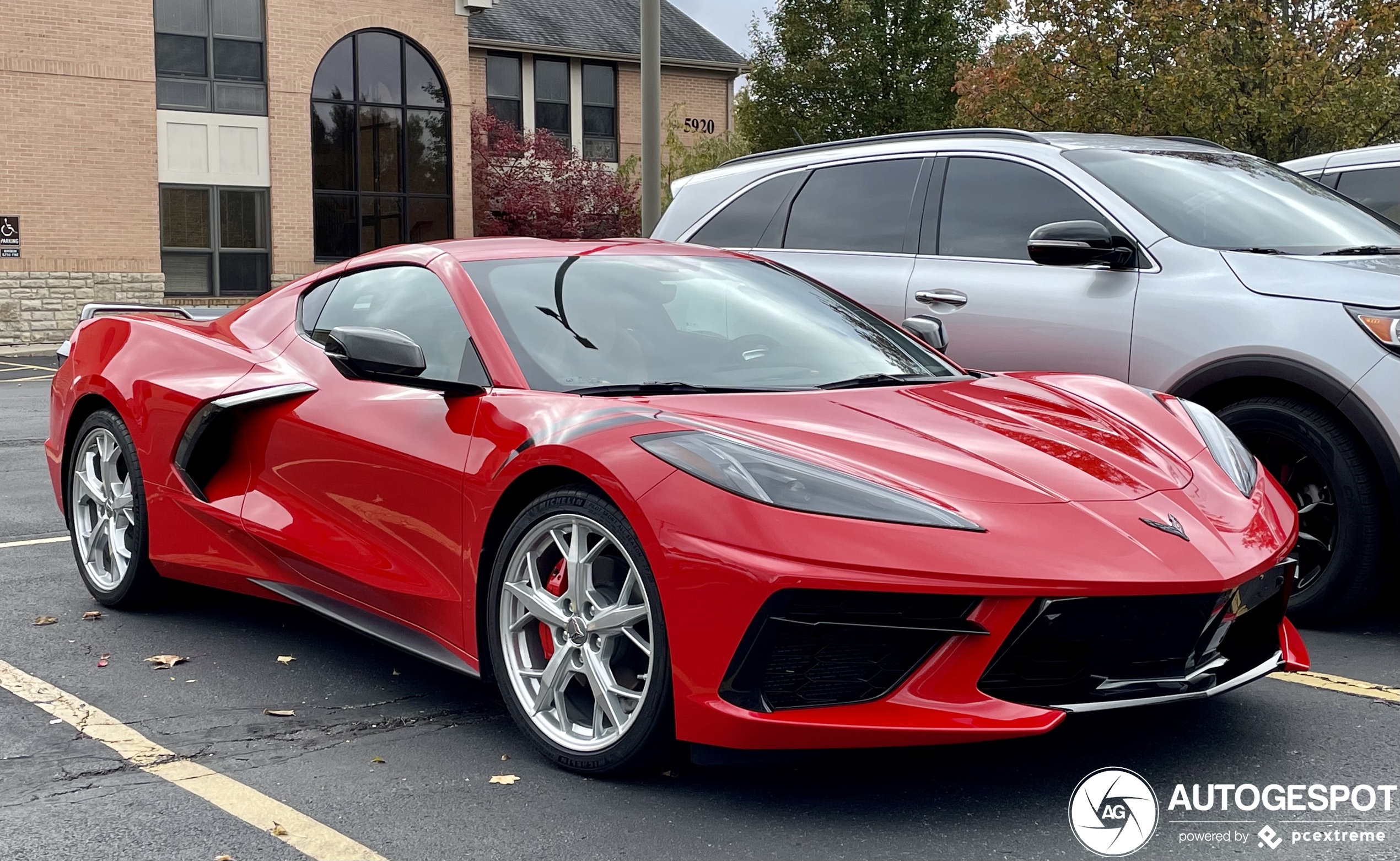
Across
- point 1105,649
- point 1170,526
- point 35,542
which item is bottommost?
point 35,542

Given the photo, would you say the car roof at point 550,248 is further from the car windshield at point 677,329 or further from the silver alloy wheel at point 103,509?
the silver alloy wheel at point 103,509

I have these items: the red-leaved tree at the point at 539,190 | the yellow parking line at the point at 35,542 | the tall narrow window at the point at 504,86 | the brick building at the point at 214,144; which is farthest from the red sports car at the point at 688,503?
the tall narrow window at the point at 504,86

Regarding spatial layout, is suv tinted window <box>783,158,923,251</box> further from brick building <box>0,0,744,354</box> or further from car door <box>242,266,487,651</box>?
brick building <box>0,0,744,354</box>

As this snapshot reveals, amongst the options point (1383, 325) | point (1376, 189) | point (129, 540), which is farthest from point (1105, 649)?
point (1376, 189)

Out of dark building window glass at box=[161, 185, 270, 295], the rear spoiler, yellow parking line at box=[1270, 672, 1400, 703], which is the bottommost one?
yellow parking line at box=[1270, 672, 1400, 703]

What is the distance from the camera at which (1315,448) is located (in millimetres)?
4918

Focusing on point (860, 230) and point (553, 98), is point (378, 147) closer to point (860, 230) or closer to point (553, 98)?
point (553, 98)

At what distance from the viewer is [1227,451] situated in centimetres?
404

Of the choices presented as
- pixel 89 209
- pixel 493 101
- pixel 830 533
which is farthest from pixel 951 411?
pixel 493 101

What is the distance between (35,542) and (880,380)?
14.4ft

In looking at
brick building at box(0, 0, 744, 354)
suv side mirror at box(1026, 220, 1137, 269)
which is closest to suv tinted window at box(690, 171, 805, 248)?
suv side mirror at box(1026, 220, 1137, 269)

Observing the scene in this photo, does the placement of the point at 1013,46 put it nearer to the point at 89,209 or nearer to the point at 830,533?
the point at 89,209

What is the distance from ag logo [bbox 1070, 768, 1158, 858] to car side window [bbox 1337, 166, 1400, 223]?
19.6ft

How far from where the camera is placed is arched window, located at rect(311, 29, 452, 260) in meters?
28.6
